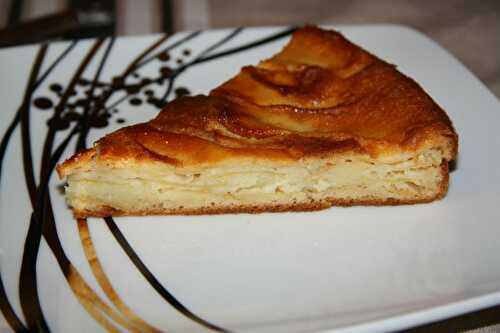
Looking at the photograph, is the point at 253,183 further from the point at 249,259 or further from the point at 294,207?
the point at 249,259

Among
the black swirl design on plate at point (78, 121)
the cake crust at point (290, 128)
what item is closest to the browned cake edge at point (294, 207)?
the cake crust at point (290, 128)

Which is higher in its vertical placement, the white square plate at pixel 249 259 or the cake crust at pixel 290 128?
the cake crust at pixel 290 128

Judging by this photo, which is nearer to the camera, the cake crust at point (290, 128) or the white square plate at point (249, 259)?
the white square plate at point (249, 259)

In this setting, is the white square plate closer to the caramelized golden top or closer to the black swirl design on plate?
the black swirl design on plate

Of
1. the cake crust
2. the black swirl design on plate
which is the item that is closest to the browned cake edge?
the cake crust

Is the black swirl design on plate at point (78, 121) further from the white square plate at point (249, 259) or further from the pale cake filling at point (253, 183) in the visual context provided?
the pale cake filling at point (253, 183)
